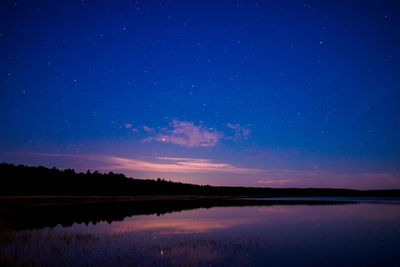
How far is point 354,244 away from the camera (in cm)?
2491

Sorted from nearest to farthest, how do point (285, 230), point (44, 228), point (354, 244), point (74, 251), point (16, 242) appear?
point (74, 251) < point (16, 242) < point (354, 244) < point (44, 228) < point (285, 230)

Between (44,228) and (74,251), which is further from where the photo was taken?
(44,228)

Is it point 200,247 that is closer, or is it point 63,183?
point 200,247

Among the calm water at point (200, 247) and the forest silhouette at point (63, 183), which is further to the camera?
the forest silhouette at point (63, 183)

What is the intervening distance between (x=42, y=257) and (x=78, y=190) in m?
99.9

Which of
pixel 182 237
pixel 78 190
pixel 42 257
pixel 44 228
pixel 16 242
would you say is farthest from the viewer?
pixel 78 190

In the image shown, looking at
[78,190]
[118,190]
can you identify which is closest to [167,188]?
[118,190]

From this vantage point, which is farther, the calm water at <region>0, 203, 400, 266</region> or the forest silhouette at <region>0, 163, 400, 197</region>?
the forest silhouette at <region>0, 163, 400, 197</region>

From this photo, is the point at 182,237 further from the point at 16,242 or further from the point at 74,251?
the point at 16,242

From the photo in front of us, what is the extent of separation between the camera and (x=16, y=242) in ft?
68.4

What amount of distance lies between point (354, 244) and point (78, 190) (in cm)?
10407

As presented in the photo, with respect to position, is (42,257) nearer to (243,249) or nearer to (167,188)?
(243,249)

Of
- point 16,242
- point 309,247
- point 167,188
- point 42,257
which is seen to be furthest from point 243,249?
point 167,188

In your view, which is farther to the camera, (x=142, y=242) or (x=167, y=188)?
(x=167, y=188)
